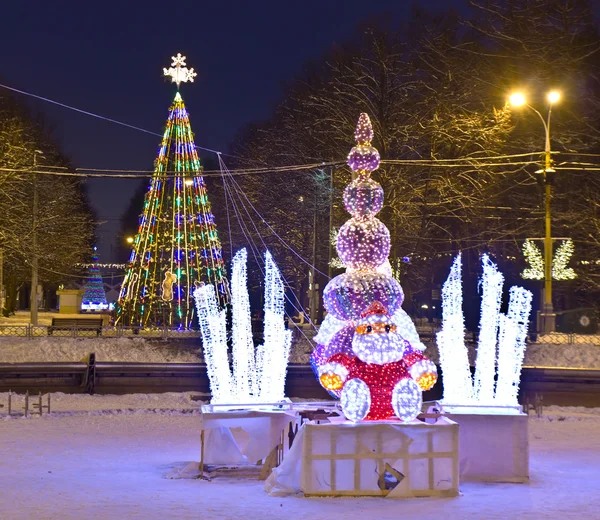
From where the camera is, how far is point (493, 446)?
1121cm

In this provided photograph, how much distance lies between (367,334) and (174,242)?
64.5 feet

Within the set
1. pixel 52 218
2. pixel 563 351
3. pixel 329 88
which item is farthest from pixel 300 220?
pixel 563 351

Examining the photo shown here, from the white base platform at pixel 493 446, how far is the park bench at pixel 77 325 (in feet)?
64.5

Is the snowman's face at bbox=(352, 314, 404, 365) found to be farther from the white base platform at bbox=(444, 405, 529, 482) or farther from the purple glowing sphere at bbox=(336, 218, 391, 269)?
the white base platform at bbox=(444, 405, 529, 482)

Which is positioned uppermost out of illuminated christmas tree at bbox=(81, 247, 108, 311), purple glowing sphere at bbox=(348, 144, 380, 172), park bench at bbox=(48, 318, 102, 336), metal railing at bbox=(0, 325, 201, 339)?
illuminated christmas tree at bbox=(81, 247, 108, 311)

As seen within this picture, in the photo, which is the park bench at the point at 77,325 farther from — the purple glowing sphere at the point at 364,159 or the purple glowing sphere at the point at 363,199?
the purple glowing sphere at the point at 363,199

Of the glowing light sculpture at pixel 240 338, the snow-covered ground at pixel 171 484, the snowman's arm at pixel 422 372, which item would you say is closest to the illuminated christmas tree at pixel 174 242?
the snow-covered ground at pixel 171 484

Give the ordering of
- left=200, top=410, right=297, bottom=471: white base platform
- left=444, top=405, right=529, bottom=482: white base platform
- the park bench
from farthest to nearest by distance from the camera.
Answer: the park bench, left=200, top=410, right=297, bottom=471: white base platform, left=444, top=405, right=529, bottom=482: white base platform

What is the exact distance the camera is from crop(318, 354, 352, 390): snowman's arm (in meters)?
10.6

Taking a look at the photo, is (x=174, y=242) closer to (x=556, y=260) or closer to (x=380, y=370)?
(x=556, y=260)

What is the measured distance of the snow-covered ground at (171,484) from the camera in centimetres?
916

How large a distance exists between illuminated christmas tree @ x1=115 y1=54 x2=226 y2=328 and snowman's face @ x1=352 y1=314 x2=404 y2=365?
1916cm

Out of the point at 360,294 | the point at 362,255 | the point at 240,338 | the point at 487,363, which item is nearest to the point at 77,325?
the point at 240,338

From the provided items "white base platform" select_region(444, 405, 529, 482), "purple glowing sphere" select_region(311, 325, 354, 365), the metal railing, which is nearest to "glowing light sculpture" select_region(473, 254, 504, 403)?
"white base platform" select_region(444, 405, 529, 482)
